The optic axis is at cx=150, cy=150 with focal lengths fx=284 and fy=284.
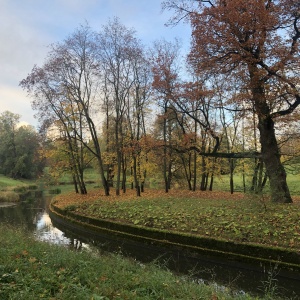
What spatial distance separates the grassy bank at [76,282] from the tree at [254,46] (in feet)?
30.7

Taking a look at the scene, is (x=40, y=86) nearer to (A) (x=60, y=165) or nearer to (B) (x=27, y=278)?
(A) (x=60, y=165)

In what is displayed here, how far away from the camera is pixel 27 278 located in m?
4.95

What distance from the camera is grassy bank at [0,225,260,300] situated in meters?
4.52

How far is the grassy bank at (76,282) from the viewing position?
4523 millimetres

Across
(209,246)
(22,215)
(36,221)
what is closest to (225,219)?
(209,246)

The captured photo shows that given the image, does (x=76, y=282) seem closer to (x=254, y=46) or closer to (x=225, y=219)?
(x=225, y=219)

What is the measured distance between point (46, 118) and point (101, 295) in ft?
75.1

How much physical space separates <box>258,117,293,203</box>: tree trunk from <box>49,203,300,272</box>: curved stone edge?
201 inches

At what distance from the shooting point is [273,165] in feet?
46.7

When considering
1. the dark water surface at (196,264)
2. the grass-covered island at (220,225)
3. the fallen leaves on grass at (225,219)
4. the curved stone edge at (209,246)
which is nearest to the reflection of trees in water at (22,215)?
the dark water surface at (196,264)

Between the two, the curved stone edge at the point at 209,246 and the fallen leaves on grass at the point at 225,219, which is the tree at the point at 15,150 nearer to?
the fallen leaves on grass at the point at 225,219

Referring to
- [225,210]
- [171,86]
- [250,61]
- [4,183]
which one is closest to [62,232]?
[225,210]

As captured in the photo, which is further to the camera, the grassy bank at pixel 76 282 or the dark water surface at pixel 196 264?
the dark water surface at pixel 196 264

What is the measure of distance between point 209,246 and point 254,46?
8598 mm
